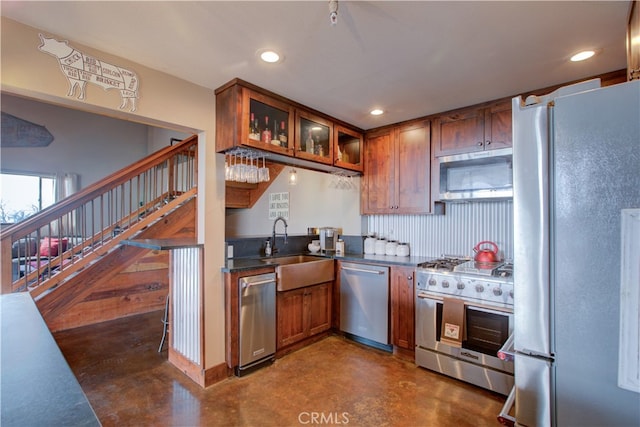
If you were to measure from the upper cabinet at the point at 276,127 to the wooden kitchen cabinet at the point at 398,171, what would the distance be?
0.95 feet

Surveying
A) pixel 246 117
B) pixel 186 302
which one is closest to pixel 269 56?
pixel 246 117

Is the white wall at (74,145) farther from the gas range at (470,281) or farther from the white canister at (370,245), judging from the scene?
the gas range at (470,281)

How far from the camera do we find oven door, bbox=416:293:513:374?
7.62ft

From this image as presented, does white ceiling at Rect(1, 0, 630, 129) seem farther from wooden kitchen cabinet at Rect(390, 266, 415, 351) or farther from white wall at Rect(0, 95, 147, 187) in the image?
white wall at Rect(0, 95, 147, 187)

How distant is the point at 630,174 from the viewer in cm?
79

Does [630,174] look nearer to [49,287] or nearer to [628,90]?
[628,90]

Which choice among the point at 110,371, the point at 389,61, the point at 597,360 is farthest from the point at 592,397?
the point at 110,371

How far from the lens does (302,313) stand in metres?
3.14

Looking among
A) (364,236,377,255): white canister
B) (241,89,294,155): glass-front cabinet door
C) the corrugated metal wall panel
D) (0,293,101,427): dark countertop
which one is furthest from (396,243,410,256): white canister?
(0,293,101,427): dark countertop

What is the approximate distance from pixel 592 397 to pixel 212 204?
8.20ft

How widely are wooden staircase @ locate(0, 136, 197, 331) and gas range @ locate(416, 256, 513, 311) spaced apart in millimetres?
3029

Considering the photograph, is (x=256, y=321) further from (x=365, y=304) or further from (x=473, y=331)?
(x=473, y=331)

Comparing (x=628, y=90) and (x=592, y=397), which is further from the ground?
(x=628, y=90)

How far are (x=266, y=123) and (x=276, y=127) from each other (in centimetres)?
11
